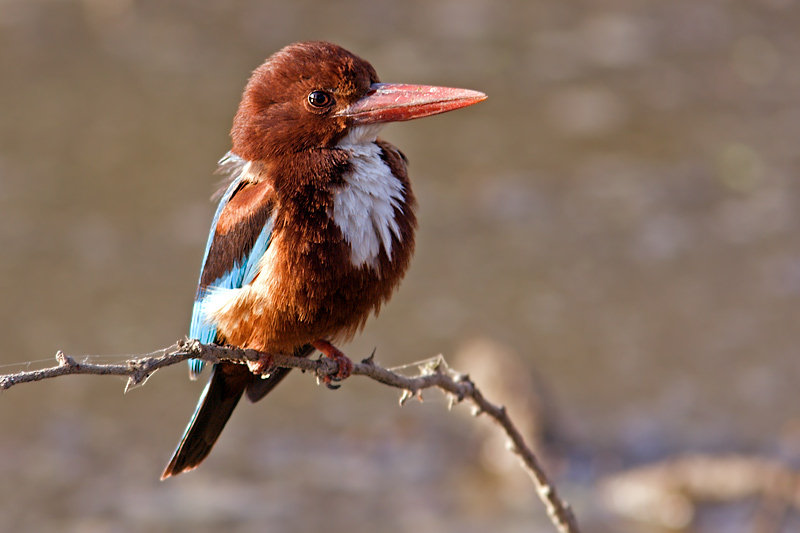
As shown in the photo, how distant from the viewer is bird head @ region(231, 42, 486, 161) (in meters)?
2.72

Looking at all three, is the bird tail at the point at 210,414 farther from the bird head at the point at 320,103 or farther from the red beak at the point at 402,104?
the red beak at the point at 402,104

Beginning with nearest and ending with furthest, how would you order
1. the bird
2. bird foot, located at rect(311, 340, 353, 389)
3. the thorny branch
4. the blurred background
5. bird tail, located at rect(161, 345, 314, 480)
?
the thorny branch → the bird → bird foot, located at rect(311, 340, 353, 389) → bird tail, located at rect(161, 345, 314, 480) → the blurred background

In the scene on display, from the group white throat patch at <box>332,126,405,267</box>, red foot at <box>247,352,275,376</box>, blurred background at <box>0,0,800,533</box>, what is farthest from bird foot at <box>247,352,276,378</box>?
blurred background at <box>0,0,800,533</box>

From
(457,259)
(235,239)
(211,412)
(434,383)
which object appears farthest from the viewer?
(457,259)

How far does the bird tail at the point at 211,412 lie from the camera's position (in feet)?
9.61

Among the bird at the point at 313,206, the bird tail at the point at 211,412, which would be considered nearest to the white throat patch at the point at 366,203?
the bird at the point at 313,206

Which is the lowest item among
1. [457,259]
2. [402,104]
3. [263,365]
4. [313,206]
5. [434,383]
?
[434,383]

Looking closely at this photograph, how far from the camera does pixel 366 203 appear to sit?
2674 mm

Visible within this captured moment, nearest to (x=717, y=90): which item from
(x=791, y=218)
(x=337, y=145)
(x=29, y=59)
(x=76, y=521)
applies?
(x=791, y=218)

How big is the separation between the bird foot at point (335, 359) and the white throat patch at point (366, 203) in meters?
0.30

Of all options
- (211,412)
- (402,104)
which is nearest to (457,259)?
(211,412)

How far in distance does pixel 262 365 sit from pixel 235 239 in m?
0.32

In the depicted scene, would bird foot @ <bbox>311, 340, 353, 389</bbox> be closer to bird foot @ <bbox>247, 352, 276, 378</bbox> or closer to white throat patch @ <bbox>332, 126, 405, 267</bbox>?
bird foot @ <bbox>247, 352, 276, 378</bbox>

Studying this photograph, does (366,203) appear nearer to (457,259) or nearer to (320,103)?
(320,103)
